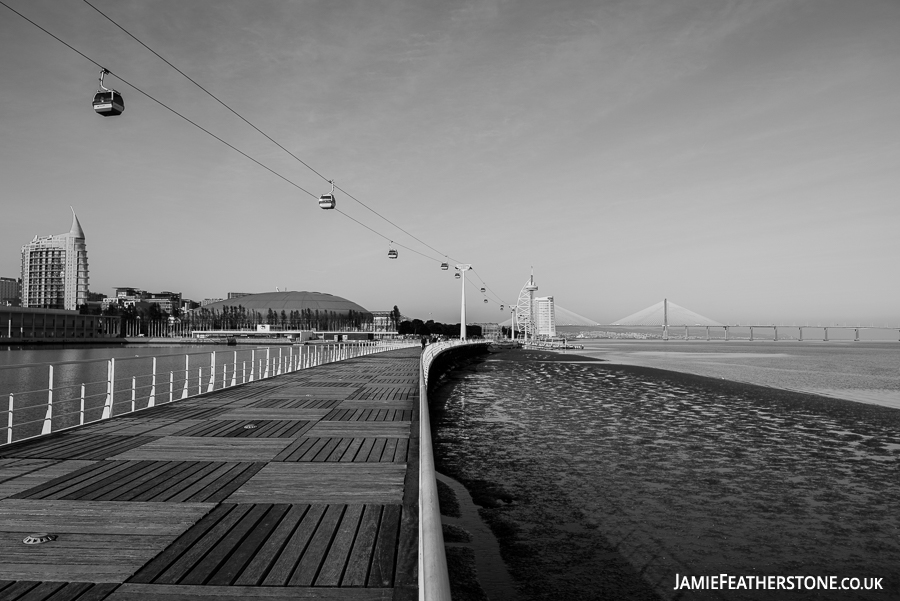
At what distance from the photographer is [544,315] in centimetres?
14450

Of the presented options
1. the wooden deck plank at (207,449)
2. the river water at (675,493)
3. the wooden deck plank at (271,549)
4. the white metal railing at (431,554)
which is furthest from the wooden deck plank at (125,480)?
the white metal railing at (431,554)

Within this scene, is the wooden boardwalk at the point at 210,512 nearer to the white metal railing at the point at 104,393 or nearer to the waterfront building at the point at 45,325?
the white metal railing at the point at 104,393

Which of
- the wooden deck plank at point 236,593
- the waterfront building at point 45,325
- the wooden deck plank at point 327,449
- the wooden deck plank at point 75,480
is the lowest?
the wooden deck plank at point 236,593

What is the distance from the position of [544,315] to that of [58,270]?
16052 centimetres

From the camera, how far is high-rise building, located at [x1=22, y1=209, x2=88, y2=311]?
195 metres

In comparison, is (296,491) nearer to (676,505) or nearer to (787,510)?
(676,505)

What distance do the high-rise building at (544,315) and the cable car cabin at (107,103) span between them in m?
133

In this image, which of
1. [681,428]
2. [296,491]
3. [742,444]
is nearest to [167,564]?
[296,491]

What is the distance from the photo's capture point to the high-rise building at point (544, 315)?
141125 mm

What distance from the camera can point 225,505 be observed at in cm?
516

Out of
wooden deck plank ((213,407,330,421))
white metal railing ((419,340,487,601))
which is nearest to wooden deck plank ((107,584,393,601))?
white metal railing ((419,340,487,601))

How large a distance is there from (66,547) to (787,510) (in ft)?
27.5

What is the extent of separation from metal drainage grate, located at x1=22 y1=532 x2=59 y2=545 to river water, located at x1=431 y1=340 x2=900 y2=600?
3861 millimetres

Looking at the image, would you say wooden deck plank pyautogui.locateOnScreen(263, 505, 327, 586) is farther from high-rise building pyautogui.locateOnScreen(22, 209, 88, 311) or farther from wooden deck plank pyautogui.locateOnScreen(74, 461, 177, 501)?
high-rise building pyautogui.locateOnScreen(22, 209, 88, 311)
